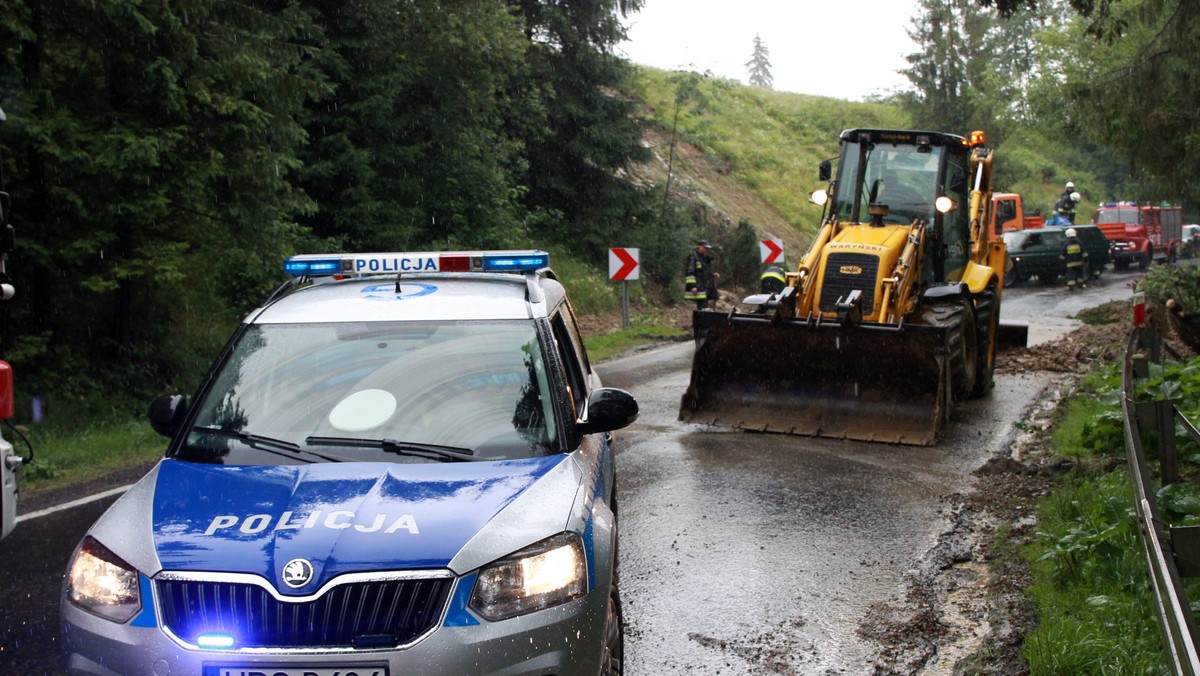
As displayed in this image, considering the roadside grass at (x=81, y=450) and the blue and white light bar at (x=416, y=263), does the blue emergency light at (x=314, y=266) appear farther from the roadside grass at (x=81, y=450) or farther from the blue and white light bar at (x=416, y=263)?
the roadside grass at (x=81, y=450)

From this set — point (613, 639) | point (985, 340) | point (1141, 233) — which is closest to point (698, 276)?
point (985, 340)

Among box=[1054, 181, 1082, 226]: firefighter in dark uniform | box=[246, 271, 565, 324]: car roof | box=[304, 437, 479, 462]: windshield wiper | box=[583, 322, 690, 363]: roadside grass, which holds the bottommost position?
box=[583, 322, 690, 363]: roadside grass

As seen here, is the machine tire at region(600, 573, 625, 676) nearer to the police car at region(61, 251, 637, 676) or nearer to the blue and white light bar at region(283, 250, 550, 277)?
the police car at region(61, 251, 637, 676)

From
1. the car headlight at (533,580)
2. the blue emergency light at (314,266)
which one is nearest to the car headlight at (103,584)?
the car headlight at (533,580)

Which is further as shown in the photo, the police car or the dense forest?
the dense forest

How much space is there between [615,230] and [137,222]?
16453 mm

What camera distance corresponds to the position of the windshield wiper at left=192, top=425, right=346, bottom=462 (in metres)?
4.49

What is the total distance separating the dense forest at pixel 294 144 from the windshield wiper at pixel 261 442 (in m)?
6.56

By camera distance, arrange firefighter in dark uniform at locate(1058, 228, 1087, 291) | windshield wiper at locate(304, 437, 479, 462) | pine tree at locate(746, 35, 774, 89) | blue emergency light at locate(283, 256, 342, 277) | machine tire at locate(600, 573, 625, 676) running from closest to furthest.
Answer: machine tire at locate(600, 573, 625, 676), windshield wiper at locate(304, 437, 479, 462), blue emergency light at locate(283, 256, 342, 277), firefighter in dark uniform at locate(1058, 228, 1087, 291), pine tree at locate(746, 35, 774, 89)

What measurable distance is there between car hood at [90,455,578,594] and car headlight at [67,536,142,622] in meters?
0.09

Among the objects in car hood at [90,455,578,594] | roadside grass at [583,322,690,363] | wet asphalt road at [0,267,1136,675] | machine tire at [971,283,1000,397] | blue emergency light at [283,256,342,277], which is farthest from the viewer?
roadside grass at [583,322,690,363]

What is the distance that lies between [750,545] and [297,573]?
14.4ft

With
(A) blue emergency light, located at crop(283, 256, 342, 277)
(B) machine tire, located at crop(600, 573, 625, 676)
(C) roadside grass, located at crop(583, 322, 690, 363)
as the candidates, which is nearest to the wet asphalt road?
(B) machine tire, located at crop(600, 573, 625, 676)

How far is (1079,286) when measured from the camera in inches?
1335
